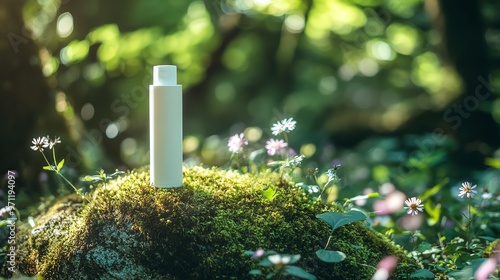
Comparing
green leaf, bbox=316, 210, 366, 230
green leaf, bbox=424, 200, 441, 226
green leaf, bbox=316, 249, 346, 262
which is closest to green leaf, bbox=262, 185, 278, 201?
green leaf, bbox=316, 210, 366, 230

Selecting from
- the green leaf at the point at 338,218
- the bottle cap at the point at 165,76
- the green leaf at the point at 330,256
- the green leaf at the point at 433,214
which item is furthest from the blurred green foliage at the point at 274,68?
the green leaf at the point at 330,256

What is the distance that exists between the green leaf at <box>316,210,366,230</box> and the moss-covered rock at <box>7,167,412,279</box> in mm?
150

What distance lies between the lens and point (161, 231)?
2783 mm

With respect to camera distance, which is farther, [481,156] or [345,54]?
[345,54]

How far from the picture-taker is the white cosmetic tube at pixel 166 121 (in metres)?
2.91

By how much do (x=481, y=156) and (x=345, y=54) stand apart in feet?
11.3

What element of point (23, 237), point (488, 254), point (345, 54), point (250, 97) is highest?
point (345, 54)

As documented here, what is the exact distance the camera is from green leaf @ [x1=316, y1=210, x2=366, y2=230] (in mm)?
2783

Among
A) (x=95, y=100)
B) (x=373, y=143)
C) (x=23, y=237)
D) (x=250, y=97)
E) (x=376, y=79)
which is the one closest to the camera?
(x=23, y=237)

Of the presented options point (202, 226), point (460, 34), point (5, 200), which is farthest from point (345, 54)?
point (202, 226)

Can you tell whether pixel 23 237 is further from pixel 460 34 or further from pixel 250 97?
pixel 250 97

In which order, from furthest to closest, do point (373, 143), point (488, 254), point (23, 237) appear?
point (373, 143) → point (23, 237) → point (488, 254)

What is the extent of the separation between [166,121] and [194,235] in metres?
0.57

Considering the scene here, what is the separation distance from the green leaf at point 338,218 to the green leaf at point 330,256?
18 cm
